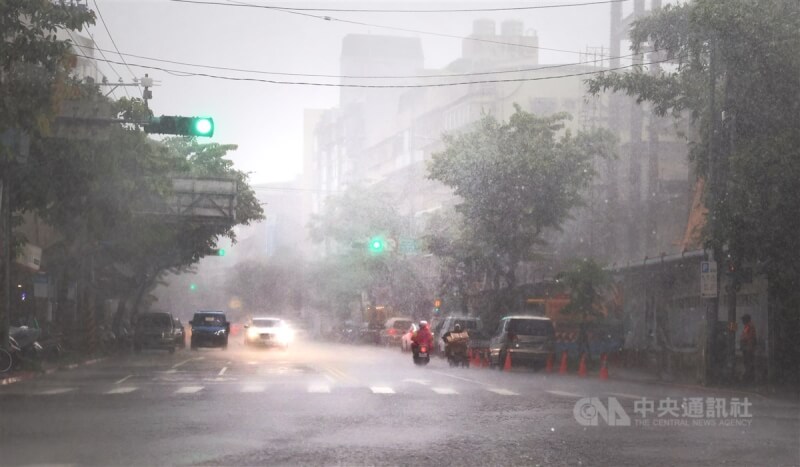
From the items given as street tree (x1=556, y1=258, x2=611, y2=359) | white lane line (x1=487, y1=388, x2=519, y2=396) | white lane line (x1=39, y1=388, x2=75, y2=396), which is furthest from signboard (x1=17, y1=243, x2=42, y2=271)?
white lane line (x1=487, y1=388, x2=519, y2=396)

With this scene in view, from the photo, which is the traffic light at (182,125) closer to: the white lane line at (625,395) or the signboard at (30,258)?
the white lane line at (625,395)

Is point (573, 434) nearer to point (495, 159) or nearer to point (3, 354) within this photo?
point (3, 354)

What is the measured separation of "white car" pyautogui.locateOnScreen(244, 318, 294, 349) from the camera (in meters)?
57.2

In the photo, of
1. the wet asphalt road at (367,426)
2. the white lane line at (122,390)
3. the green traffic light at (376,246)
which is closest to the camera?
the wet asphalt road at (367,426)

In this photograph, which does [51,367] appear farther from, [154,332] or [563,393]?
[154,332]

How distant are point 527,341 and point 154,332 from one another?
22711 mm

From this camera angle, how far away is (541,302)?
5144cm

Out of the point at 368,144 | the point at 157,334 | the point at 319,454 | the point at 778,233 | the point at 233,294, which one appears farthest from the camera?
the point at 368,144

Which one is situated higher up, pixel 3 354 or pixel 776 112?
pixel 776 112

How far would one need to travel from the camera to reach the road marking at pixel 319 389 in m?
23.4

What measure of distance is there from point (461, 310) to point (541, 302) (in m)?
12.3

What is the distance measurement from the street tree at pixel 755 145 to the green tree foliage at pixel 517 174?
1954 centimetres

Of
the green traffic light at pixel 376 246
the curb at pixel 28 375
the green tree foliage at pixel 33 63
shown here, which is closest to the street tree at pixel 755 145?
the green tree foliage at pixel 33 63

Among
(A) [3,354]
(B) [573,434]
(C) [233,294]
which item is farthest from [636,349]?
(C) [233,294]
